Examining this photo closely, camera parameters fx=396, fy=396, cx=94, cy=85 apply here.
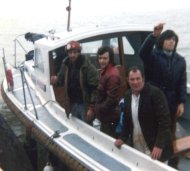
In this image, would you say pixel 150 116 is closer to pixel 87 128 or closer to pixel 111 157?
pixel 111 157

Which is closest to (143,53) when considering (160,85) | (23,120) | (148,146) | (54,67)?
(160,85)

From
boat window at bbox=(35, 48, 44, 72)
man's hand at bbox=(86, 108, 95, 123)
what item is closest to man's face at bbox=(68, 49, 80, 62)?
man's hand at bbox=(86, 108, 95, 123)

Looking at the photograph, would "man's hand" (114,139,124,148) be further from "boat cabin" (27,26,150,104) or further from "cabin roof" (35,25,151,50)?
"cabin roof" (35,25,151,50)

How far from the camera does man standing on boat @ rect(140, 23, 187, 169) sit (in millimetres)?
4223

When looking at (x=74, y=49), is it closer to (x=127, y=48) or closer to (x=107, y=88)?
(x=107, y=88)

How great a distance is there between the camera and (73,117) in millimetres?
5258

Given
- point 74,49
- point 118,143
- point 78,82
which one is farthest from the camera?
point 78,82

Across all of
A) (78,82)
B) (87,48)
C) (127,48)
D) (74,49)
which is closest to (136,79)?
(74,49)

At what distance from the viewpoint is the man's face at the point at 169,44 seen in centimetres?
416

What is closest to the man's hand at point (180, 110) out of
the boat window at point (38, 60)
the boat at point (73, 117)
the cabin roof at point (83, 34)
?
the boat at point (73, 117)

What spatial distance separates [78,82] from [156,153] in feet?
5.22

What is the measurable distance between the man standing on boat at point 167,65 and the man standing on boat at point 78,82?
683mm

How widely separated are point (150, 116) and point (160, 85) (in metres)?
0.93

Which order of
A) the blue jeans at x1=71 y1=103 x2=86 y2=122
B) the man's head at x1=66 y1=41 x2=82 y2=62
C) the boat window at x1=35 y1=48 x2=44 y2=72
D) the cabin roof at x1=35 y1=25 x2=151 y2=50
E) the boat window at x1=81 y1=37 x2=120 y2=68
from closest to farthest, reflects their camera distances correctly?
the man's head at x1=66 y1=41 x2=82 y2=62 → the blue jeans at x1=71 y1=103 x2=86 y2=122 → the cabin roof at x1=35 y1=25 x2=151 y2=50 → the boat window at x1=81 y1=37 x2=120 y2=68 → the boat window at x1=35 y1=48 x2=44 y2=72
